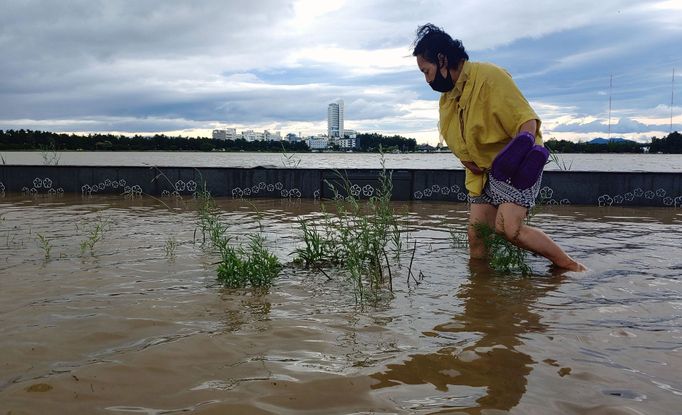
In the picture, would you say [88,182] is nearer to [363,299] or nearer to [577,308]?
[363,299]

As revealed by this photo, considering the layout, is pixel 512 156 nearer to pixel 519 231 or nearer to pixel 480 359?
pixel 519 231

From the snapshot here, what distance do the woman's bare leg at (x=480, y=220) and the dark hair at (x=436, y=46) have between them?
56.5 inches

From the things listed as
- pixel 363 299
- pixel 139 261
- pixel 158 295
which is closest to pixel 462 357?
pixel 363 299

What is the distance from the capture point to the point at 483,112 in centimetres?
456

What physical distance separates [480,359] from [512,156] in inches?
91.8

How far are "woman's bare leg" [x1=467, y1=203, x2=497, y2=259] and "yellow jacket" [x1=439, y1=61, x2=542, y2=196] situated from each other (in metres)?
0.28

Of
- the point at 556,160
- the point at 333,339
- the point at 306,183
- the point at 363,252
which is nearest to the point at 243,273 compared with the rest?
the point at 363,252

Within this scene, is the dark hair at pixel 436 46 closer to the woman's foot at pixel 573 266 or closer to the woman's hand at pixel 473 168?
the woman's hand at pixel 473 168

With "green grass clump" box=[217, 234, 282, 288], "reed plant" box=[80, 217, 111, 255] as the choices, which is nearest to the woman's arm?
"green grass clump" box=[217, 234, 282, 288]

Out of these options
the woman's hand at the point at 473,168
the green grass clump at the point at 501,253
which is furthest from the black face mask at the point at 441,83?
the green grass clump at the point at 501,253

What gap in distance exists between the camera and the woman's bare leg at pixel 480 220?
5117 mm

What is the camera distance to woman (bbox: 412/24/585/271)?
14.5 feet

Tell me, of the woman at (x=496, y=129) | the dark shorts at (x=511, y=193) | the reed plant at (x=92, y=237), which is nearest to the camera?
the woman at (x=496, y=129)

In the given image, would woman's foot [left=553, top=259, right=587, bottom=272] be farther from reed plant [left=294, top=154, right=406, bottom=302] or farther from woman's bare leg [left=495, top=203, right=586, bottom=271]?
reed plant [left=294, top=154, right=406, bottom=302]
